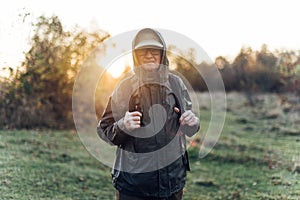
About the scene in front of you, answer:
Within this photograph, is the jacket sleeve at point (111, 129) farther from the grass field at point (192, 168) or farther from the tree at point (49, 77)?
the tree at point (49, 77)

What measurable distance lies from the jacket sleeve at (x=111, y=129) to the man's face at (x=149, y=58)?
0.90ft

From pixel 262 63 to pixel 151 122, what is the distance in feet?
34.1

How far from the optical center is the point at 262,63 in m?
12.0

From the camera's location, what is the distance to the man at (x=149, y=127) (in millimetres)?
2191

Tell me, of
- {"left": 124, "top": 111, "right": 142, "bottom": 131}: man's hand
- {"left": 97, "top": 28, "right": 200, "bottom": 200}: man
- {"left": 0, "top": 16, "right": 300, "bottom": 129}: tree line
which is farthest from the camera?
{"left": 0, "top": 16, "right": 300, "bottom": 129}: tree line

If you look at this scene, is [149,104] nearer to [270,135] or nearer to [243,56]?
[270,135]

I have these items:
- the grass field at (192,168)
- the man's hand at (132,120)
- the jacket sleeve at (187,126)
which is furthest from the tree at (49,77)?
the man's hand at (132,120)

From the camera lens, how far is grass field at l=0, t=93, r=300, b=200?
489 cm

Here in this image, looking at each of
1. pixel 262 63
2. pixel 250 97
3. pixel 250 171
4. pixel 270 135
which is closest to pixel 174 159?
pixel 250 171

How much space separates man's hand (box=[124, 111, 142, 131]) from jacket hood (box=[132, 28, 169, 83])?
0.28 m

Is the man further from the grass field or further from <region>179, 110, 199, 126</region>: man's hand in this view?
the grass field

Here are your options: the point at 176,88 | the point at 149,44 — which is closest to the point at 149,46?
the point at 149,44

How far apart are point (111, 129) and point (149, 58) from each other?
1.46 feet

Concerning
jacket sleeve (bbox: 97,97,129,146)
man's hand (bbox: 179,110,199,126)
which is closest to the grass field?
jacket sleeve (bbox: 97,97,129,146)
